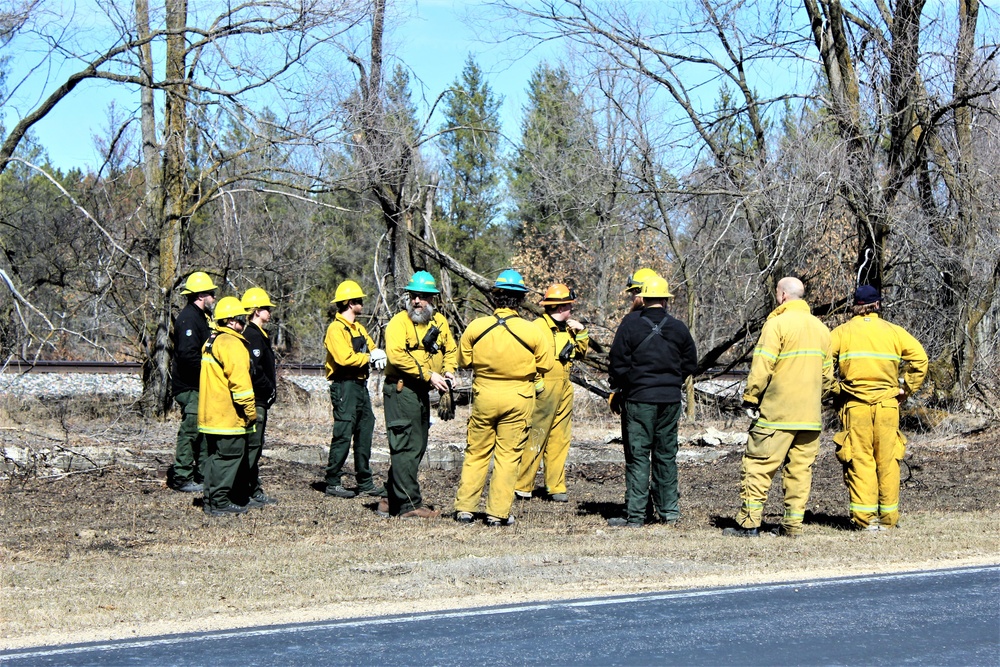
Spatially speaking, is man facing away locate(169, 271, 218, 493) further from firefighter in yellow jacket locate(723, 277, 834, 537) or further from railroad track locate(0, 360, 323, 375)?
railroad track locate(0, 360, 323, 375)

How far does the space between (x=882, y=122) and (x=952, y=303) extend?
3131mm

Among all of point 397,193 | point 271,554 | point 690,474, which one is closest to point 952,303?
point 690,474

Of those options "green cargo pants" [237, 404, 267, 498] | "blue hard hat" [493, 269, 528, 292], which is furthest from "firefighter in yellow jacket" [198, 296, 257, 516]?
"blue hard hat" [493, 269, 528, 292]

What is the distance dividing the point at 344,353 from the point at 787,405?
434 cm

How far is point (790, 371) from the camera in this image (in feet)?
28.7

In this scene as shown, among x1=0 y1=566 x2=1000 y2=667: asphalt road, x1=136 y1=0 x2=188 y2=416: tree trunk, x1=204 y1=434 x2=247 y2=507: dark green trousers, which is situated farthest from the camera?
x1=136 y1=0 x2=188 y2=416: tree trunk

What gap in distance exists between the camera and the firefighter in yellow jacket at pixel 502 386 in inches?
369

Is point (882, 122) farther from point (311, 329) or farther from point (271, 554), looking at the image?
point (311, 329)

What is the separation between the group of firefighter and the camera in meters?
8.80

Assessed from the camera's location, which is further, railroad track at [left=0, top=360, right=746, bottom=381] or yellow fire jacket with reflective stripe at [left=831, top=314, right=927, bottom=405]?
railroad track at [left=0, top=360, right=746, bottom=381]

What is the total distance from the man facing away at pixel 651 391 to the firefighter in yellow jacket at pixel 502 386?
2.38ft

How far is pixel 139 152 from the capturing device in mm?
16688

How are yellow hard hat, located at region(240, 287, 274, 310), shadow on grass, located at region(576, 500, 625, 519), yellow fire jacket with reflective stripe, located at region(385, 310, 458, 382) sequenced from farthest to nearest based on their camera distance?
yellow hard hat, located at region(240, 287, 274, 310)
shadow on grass, located at region(576, 500, 625, 519)
yellow fire jacket with reflective stripe, located at region(385, 310, 458, 382)

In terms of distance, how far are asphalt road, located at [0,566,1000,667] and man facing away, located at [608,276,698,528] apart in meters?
2.69
